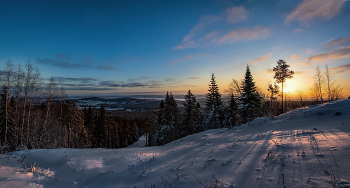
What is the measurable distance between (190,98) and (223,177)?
24777 mm

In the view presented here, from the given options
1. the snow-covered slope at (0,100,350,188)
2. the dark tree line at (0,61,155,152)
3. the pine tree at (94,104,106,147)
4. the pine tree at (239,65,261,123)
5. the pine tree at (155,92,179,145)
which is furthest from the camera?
the pine tree at (94,104,106,147)

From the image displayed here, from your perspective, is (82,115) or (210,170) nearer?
(210,170)

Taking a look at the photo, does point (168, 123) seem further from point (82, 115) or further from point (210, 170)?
point (210, 170)

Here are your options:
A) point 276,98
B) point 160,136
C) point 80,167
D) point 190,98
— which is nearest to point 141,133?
point 160,136

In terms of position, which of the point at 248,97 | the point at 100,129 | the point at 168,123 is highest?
the point at 248,97

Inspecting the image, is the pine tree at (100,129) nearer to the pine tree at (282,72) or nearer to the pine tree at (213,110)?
the pine tree at (213,110)

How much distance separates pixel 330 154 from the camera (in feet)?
8.74

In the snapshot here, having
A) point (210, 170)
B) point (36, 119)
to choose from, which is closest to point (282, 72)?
point (210, 170)

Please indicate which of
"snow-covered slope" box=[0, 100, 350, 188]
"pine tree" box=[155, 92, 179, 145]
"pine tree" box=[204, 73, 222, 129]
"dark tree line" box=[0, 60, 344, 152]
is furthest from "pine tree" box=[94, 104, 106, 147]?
"snow-covered slope" box=[0, 100, 350, 188]

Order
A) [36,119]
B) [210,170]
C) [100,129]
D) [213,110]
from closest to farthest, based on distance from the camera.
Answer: [210,170] → [36,119] → [213,110] → [100,129]

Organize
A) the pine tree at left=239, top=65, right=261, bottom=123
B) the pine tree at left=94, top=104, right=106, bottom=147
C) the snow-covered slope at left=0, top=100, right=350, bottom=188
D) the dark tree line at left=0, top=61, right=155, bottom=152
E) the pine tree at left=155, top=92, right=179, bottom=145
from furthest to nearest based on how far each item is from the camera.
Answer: the pine tree at left=94, top=104, right=106, bottom=147, the pine tree at left=155, top=92, right=179, bottom=145, the pine tree at left=239, top=65, right=261, bottom=123, the dark tree line at left=0, top=61, right=155, bottom=152, the snow-covered slope at left=0, top=100, right=350, bottom=188

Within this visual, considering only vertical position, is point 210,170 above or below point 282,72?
below

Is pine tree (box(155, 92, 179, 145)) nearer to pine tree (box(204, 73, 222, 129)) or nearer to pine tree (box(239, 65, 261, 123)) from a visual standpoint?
pine tree (box(204, 73, 222, 129))

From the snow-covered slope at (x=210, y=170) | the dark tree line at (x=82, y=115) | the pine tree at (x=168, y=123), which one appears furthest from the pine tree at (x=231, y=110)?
the snow-covered slope at (x=210, y=170)
